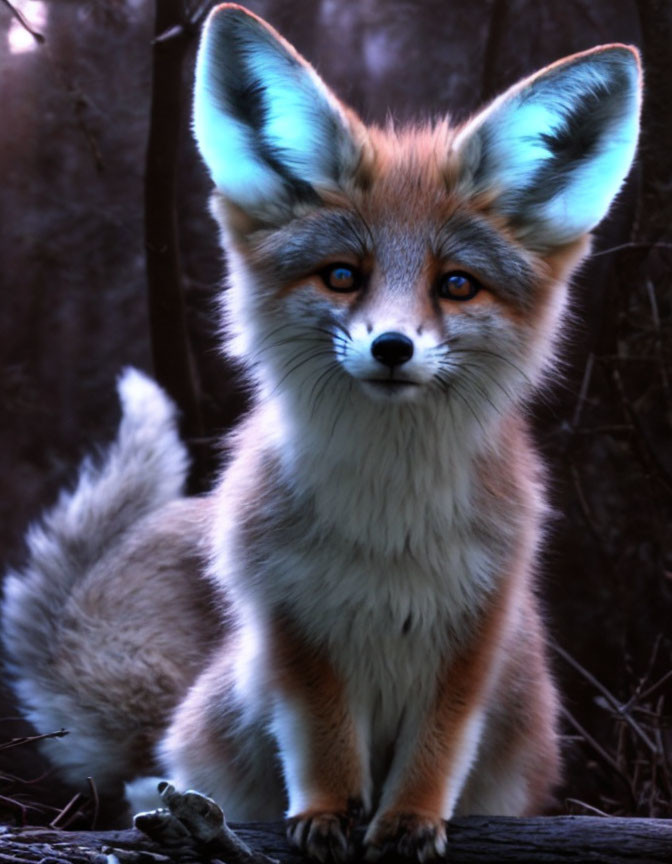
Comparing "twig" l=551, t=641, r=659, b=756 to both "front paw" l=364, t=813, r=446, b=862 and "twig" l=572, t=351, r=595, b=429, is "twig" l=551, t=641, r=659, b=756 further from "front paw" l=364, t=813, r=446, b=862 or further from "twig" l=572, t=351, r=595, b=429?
"front paw" l=364, t=813, r=446, b=862

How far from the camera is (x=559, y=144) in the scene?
1.56 meters

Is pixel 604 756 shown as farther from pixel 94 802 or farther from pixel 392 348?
pixel 392 348

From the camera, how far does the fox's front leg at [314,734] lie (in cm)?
149

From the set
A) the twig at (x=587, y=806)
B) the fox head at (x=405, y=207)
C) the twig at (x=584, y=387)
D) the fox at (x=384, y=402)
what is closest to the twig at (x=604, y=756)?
the twig at (x=587, y=806)

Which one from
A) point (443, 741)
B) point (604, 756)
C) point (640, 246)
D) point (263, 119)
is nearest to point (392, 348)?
point (263, 119)

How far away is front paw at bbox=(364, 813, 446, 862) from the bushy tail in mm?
842

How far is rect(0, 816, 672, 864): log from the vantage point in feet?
4.43

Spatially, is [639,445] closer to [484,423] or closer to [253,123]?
[484,423]

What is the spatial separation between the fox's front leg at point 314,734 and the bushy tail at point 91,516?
0.70 meters

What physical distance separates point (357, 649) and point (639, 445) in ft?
3.32

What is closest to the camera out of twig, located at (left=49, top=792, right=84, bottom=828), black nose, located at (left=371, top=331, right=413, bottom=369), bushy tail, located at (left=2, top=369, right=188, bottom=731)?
black nose, located at (left=371, top=331, right=413, bottom=369)

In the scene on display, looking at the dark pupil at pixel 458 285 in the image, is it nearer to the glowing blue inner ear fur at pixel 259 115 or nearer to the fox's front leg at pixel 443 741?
the glowing blue inner ear fur at pixel 259 115

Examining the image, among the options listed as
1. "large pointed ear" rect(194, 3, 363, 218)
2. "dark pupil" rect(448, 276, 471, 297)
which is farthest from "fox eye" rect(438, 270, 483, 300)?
"large pointed ear" rect(194, 3, 363, 218)

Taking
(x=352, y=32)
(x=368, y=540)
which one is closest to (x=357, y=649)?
(x=368, y=540)
